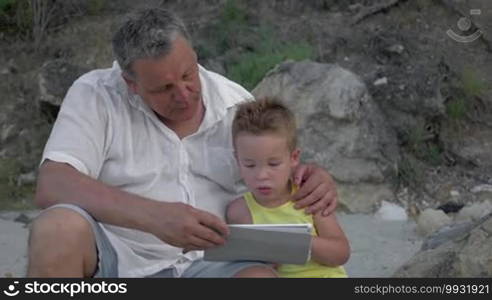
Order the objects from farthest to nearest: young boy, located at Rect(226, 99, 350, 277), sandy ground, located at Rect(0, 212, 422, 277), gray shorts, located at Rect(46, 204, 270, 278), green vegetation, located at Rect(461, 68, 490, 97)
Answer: green vegetation, located at Rect(461, 68, 490, 97) < sandy ground, located at Rect(0, 212, 422, 277) < young boy, located at Rect(226, 99, 350, 277) < gray shorts, located at Rect(46, 204, 270, 278)

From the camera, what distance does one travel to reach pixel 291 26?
7.95 meters

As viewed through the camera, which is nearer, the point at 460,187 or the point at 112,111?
the point at 112,111

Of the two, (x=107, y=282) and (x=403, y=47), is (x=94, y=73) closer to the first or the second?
(x=107, y=282)

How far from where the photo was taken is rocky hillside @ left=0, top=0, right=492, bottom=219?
663 centimetres

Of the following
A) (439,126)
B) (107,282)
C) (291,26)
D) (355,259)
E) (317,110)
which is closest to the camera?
(107,282)

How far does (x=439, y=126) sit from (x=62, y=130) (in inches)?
162

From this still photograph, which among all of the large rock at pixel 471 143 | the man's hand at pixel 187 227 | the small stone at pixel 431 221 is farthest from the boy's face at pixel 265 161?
the large rock at pixel 471 143

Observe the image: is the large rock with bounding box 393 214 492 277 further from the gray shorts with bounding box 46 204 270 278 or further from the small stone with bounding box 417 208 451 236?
the small stone with bounding box 417 208 451 236

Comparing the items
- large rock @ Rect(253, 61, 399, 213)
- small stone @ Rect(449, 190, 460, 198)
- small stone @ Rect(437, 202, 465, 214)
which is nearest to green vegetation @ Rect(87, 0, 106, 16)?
large rock @ Rect(253, 61, 399, 213)

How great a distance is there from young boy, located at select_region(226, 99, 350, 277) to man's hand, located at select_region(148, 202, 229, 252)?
1.14 ft

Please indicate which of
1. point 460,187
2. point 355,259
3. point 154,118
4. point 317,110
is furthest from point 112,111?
point 460,187

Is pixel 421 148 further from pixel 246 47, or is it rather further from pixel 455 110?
pixel 246 47

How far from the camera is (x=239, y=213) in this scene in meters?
3.61

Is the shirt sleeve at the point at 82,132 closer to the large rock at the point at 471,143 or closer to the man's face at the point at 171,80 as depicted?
the man's face at the point at 171,80
